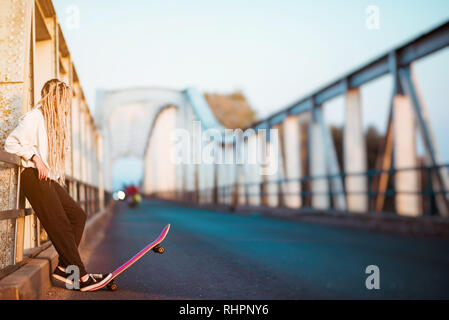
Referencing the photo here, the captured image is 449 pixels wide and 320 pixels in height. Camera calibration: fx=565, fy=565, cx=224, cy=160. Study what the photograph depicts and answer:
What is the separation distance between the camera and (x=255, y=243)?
7.96 m

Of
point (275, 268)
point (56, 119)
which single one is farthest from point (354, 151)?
point (56, 119)

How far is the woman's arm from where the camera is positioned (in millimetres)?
3688

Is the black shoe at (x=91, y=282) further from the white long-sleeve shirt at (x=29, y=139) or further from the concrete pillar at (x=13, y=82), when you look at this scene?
the white long-sleeve shirt at (x=29, y=139)

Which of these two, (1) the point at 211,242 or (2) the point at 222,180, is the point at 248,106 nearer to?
(2) the point at 222,180

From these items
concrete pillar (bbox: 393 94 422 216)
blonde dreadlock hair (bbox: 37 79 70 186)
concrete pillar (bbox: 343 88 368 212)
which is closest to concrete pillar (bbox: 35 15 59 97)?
blonde dreadlock hair (bbox: 37 79 70 186)

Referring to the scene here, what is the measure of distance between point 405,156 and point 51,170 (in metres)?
7.17

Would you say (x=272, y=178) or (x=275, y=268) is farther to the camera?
(x=272, y=178)

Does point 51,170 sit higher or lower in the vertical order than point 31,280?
higher

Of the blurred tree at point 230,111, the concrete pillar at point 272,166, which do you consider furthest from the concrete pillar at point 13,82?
the blurred tree at point 230,111

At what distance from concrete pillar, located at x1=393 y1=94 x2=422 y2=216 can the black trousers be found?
6.90 m

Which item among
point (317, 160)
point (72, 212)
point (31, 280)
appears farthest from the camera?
point (317, 160)

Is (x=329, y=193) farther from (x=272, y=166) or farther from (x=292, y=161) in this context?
(x=272, y=166)

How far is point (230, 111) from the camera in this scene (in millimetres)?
67938
